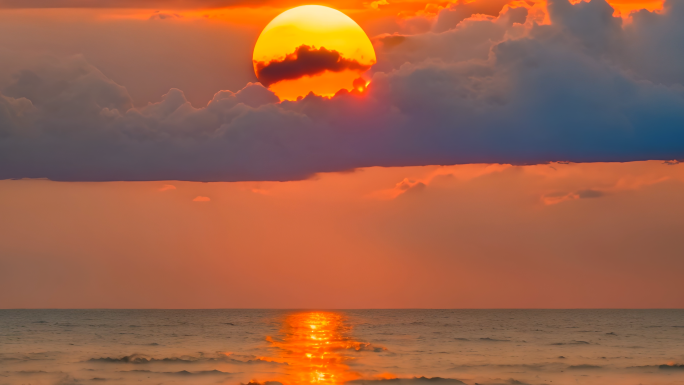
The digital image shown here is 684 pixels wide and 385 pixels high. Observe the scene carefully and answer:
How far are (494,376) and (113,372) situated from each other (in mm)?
27817

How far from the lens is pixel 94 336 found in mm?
95188

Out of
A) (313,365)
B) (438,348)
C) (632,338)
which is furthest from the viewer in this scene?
(632,338)

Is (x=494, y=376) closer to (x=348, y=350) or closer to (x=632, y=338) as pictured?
(x=348, y=350)

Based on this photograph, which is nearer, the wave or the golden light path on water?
the golden light path on water

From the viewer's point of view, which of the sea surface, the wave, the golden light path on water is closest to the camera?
the golden light path on water

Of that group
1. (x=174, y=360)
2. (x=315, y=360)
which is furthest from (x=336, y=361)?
(x=174, y=360)

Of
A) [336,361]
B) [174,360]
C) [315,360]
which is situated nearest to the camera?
[336,361]

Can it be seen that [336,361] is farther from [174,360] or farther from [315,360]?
[174,360]

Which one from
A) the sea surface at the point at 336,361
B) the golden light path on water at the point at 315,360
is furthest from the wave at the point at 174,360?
the golden light path on water at the point at 315,360

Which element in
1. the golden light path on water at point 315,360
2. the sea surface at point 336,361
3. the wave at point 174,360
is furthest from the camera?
the wave at point 174,360

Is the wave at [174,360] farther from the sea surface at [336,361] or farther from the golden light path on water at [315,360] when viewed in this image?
the golden light path on water at [315,360]

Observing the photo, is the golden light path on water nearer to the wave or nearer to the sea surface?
the sea surface

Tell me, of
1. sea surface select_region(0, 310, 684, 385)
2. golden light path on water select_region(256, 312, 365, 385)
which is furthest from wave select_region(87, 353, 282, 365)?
golden light path on water select_region(256, 312, 365, 385)

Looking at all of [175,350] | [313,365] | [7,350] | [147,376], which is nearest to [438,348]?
[313,365]
